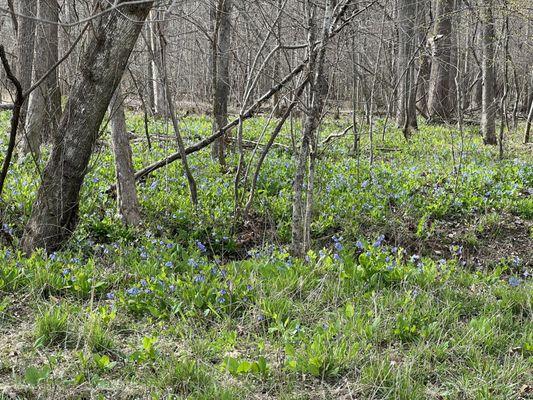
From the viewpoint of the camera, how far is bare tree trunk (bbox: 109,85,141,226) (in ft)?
19.6

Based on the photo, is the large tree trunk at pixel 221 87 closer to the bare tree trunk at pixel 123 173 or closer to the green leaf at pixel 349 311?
the bare tree trunk at pixel 123 173

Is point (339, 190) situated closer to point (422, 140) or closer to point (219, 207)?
point (219, 207)

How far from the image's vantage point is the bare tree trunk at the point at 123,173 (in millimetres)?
5984

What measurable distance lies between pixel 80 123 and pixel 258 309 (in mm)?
2112

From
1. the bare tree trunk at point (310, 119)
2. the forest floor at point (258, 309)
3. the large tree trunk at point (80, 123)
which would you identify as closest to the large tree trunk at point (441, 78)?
the forest floor at point (258, 309)

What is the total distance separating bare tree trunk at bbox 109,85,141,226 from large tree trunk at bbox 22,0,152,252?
1068 millimetres

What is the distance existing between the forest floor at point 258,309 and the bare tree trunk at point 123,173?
0.58 feet

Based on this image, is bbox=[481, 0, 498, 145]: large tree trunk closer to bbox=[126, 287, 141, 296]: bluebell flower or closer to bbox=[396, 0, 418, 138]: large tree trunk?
bbox=[396, 0, 418, 138]: large tree trunk

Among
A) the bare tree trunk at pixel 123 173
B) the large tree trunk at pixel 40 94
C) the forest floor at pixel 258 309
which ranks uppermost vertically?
the large tree trunk at pixel 40 94

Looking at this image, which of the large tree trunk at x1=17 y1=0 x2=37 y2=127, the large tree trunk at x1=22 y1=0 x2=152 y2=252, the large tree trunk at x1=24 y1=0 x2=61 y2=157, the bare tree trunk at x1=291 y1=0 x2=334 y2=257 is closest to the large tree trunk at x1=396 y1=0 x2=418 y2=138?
the large tree trunk at x1=24 y1=0 x2=61 y2=157

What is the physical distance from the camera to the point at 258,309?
3865 mm

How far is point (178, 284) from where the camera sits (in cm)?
409

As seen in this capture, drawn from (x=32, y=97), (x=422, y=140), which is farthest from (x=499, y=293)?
(x=422, y=140)

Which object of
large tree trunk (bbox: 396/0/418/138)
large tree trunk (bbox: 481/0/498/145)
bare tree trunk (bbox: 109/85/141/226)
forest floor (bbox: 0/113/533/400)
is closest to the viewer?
forest floor (bbox: 0/113/533/400)
